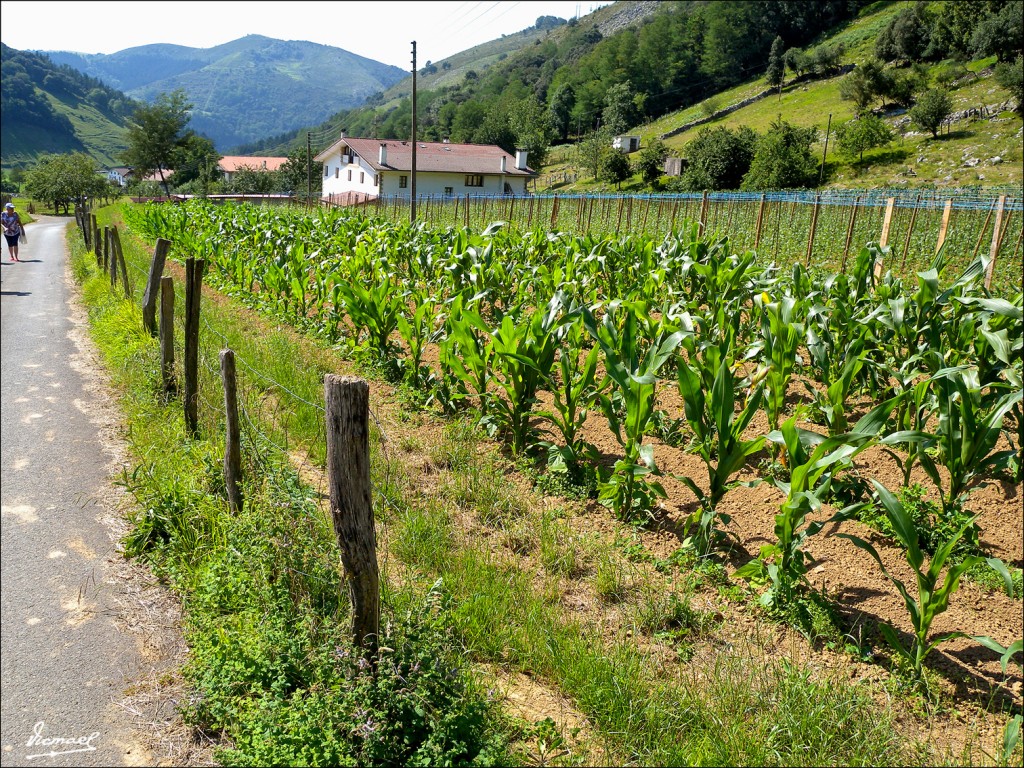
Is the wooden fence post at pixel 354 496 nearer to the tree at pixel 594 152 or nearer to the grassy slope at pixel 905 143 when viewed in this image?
the grassy slope at pixel 905 143

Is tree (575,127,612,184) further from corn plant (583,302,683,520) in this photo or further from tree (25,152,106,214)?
corn plant (583,302,683,520)

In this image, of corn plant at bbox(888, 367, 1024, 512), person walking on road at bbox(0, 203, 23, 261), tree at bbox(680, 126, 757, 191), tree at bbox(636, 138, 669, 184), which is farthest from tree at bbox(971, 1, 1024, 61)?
corn plant at bbox(888, 367, 1024, 512)

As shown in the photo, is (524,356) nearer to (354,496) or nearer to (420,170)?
(354,496)

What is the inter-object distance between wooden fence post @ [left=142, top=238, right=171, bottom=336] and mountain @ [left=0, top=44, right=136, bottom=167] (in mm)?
143814

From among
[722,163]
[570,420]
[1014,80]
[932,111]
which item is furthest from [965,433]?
[1014,80]

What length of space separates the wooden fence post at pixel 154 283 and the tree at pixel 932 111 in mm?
70120

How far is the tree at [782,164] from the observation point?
54.8m

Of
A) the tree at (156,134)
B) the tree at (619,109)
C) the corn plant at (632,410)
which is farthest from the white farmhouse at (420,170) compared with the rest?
the corn plant at (632,410)

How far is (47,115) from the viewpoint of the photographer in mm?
154250

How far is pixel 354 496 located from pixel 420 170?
192 ft

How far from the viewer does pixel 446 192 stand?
6056cm

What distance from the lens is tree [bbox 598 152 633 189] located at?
66.9m

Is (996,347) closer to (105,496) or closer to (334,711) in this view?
(334,711)

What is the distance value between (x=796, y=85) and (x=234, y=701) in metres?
112
